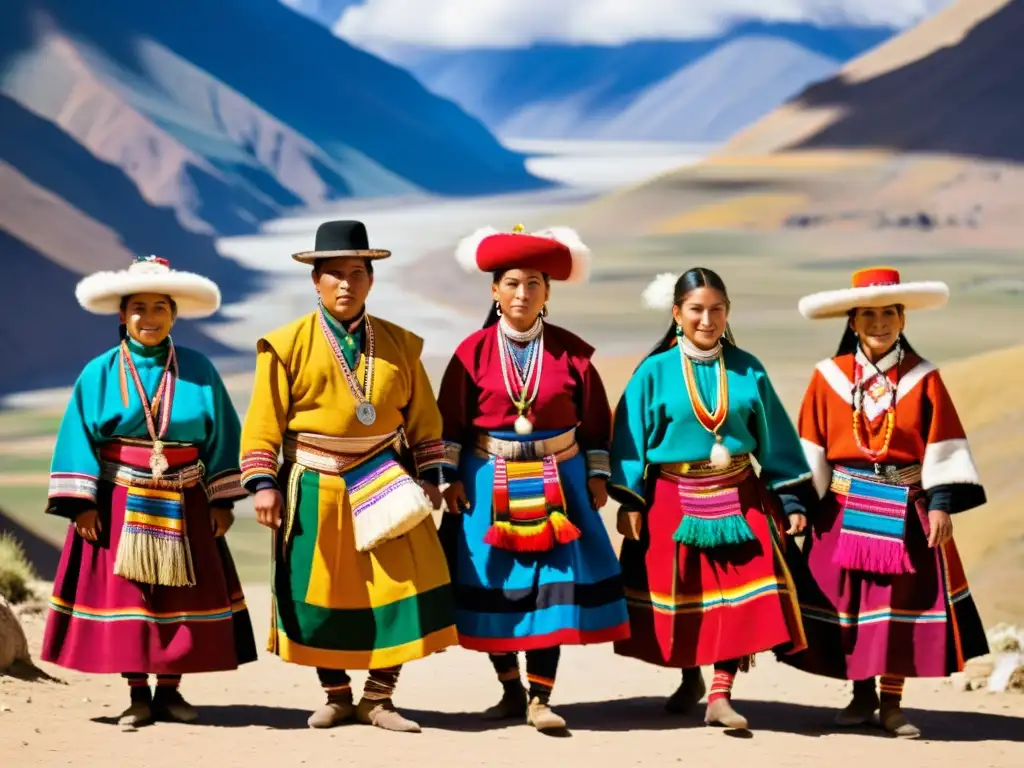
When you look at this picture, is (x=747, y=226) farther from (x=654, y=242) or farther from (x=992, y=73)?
(x=992, y=73)

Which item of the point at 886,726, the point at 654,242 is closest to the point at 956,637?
the point at 886,726

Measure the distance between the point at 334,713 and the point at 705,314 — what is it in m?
1.89

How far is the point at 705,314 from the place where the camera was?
6332 millimetres

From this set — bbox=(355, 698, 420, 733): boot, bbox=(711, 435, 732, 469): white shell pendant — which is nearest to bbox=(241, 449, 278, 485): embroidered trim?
bbox=(355, 698, 420, 733): boot

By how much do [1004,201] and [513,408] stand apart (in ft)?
102

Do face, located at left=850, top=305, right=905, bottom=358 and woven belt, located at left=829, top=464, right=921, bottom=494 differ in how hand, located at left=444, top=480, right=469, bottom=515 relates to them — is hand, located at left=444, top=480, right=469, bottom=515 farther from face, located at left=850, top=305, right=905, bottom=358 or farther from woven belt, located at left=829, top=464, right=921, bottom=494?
face, located at left=850, top=305, right=905, bottom=358

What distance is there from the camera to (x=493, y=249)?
6.34 m

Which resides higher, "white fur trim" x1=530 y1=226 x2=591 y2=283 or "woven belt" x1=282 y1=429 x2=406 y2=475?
"white fur trim" x1=530 y1=226 x2=591 y2=283

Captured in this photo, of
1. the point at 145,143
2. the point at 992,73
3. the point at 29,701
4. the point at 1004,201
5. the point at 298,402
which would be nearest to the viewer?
the point at 298,402

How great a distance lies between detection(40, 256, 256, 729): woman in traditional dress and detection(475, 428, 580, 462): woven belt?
865 millimetres

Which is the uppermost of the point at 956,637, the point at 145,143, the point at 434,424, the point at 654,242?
the point at 145,143

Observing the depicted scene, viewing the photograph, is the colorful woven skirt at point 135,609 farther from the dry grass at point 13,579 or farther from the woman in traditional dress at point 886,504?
the dry grass at point 13,579

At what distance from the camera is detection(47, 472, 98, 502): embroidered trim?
614cm

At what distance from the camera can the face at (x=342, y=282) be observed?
616 cm
